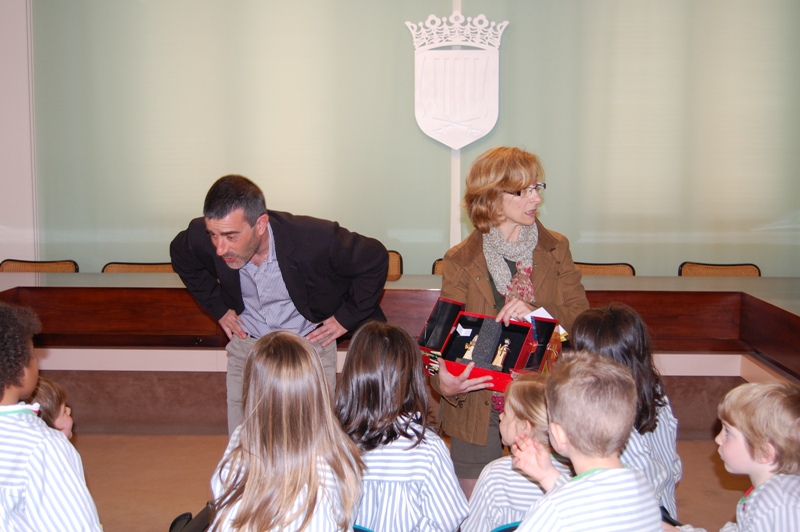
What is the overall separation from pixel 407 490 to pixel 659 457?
0.80 m

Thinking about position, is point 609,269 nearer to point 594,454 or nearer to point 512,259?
point 512,259

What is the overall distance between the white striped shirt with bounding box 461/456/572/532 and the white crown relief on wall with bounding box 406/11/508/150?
4883 mm

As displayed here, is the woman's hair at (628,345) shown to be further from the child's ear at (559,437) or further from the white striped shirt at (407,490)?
the child's ear at (559,437)

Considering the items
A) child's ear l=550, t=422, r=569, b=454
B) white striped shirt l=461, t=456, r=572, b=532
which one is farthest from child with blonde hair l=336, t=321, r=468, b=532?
child's ear l=550, t=422, r=569, b=454

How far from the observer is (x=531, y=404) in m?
2.17

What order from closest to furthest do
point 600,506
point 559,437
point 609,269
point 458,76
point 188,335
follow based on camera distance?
point 600,506 → point 559,437 → point 188,335 → point 609,269 → point 458,76

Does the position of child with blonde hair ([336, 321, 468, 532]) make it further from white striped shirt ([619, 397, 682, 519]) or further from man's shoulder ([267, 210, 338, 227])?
man's shoulder ([267, 210, 338, 227])

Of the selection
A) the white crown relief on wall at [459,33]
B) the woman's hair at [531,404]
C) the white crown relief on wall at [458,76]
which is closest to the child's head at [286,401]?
the woman's hair at [531,404]

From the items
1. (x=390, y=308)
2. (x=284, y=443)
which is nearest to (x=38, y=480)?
(x=284, y=443)

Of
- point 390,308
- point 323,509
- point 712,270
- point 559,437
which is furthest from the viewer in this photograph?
point 712,270

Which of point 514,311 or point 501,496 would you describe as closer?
point 501,496

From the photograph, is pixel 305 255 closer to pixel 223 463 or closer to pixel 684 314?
pixel 223 463

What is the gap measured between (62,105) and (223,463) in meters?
6.18

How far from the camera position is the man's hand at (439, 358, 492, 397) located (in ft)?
8.19
